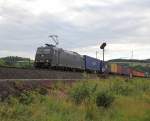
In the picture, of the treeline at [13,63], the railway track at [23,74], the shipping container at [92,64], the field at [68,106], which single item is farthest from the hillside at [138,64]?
the field at [68,106]

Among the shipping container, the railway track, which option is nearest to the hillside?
the shipping container

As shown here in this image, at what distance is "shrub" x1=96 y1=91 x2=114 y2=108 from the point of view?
70.3 ft

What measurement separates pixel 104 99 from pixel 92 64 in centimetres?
3634

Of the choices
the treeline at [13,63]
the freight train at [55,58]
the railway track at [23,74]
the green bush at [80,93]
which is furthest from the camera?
the treeline at [13,63]

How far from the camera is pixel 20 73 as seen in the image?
2352 cm

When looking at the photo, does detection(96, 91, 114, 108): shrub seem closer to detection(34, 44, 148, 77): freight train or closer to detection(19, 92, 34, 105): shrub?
detection(19, 92, 34, 105): shrub

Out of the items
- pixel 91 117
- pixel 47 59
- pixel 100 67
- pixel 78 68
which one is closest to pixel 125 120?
pixel 91 117

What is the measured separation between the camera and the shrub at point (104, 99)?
70.3ft

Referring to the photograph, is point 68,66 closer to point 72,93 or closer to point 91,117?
point 72,93

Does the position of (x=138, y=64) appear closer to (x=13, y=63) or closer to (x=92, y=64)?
(x=92, y=64)

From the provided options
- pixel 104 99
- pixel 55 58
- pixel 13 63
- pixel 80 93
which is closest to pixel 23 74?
pixel 80 93

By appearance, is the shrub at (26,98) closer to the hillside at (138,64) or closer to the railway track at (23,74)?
the railway track at (23,74)

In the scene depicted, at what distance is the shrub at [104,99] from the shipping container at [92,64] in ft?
106

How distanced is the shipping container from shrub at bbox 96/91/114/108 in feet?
106
